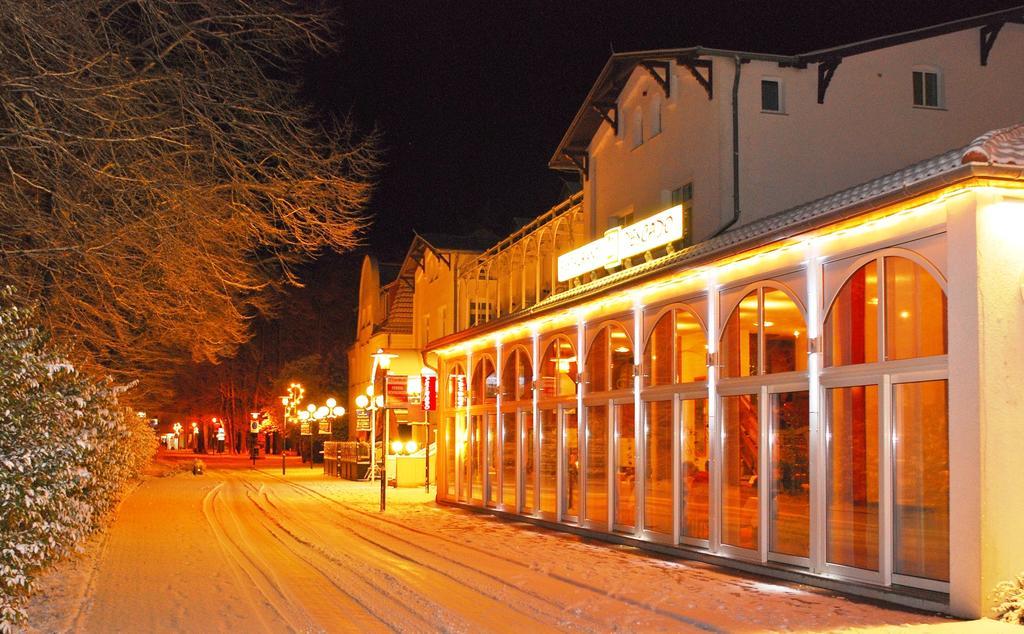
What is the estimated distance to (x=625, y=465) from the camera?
18812mm

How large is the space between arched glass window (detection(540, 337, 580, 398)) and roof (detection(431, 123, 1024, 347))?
183 inches

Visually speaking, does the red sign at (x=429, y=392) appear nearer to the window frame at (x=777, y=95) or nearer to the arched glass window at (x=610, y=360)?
the arched glass window at (x=610, y=360)

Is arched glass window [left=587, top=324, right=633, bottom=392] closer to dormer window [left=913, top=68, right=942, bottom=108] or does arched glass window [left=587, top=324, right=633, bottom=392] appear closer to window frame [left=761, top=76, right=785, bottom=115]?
window frame [left=761, top=76, right=785, bottom=115]

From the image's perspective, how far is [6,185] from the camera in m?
12.1

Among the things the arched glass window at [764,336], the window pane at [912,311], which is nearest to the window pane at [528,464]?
the arched glass window at [764,336]

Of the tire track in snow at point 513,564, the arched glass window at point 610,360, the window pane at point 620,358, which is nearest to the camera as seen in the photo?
the tire track in snow at point 513,564

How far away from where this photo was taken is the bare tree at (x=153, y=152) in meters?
11.2

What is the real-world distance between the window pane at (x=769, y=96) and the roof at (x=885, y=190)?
572 centimetres

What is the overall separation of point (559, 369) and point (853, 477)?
978 centimetres

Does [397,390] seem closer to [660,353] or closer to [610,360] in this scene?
[610,360]

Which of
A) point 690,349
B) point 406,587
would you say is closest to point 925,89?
point 690,349

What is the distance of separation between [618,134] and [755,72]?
4.71 m

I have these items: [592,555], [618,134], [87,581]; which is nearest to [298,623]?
[87,581]

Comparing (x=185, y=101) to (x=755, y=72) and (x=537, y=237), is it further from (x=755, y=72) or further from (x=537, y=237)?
(x=537, y=237)
